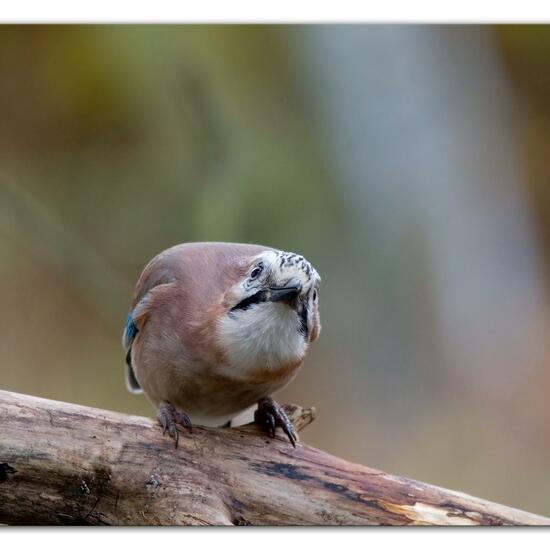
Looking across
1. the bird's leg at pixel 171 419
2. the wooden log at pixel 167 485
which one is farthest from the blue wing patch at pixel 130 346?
the wooden log at pixel 167 485

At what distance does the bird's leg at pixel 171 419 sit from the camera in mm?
2893

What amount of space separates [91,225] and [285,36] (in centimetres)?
108

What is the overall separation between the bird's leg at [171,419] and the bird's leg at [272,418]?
243 mm

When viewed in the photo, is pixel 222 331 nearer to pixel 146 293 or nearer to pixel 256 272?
pixel 256 272

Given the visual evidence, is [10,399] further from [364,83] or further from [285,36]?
[364,83]

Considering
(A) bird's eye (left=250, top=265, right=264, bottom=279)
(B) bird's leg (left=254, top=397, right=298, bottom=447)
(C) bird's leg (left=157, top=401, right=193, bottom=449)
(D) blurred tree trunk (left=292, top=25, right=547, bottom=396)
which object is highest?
(D) blurred tree trunk (left=292, top=25, right=547, bottom=396)

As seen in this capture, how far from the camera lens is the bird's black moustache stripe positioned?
2678 mm

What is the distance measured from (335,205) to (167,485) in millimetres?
1566

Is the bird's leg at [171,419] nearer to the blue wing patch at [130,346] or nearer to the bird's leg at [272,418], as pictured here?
the bird's leg at [272,418]

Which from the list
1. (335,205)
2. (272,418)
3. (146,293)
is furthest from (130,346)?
(335,205)

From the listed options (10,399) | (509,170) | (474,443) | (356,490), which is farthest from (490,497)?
(10,399)

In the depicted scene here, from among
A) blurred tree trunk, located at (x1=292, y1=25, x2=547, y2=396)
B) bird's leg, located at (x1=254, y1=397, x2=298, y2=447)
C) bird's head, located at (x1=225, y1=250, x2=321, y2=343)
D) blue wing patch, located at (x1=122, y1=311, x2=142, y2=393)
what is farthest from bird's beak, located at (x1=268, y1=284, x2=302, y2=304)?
blurred tree trunk, located at (x1=292, y1=25, x2=547, y2=396)

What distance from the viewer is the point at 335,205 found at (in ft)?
12.7

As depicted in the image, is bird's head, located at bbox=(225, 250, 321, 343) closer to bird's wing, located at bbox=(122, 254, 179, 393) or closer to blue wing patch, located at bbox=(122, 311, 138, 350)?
bird's wing, located at bbox=(122, 254, 179, 393)
